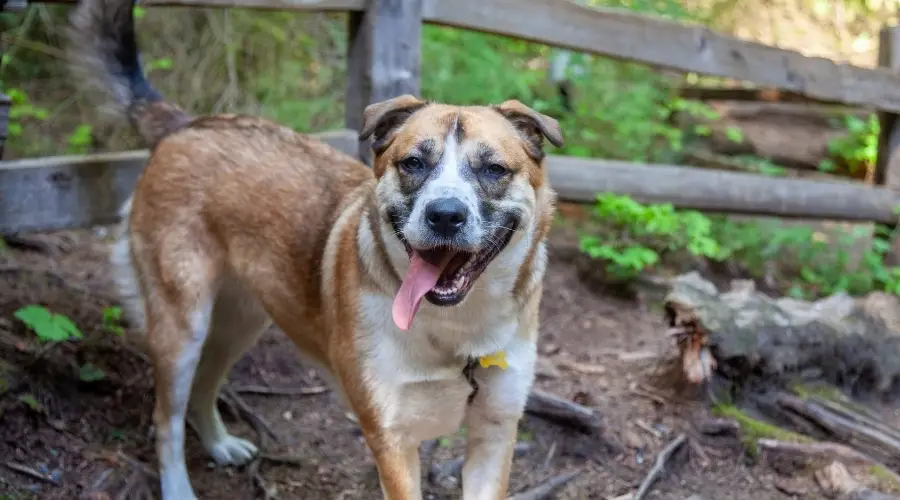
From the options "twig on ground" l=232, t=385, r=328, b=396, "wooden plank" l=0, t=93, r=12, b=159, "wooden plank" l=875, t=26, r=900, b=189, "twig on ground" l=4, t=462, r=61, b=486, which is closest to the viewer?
"wooden plank" l=0, t=93, r=12, b=159

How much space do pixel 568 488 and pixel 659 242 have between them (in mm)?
2474

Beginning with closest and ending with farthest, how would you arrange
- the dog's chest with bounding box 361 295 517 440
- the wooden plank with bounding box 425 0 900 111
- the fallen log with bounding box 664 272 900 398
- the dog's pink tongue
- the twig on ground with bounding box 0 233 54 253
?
the dog's pink tongue → the dog's chest with bounding box 361 295 517 440 → the fallen log with bounding box 664 272 900 398 → the wooden plank with bounding box 425 0 900 111 → the twig on ground with bounding box 0 233 54 253

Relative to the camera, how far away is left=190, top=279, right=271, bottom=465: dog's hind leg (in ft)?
12.1

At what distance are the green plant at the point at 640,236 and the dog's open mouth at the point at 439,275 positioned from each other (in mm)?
2729

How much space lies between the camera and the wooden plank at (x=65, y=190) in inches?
136

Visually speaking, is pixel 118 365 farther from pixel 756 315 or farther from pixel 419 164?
pixel 756 315

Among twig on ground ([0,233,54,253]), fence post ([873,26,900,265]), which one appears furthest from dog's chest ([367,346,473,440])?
fence post ([873,26,900,265])

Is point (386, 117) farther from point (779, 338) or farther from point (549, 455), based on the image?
point (779, 338)

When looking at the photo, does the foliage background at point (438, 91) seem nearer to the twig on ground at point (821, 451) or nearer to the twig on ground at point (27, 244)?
the twig on ground at point (27, 244)

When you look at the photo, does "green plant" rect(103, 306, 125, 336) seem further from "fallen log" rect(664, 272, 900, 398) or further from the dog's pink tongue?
"fallen log" rect(664, 272, 900, 398)

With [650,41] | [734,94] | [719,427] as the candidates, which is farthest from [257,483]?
[734,94]

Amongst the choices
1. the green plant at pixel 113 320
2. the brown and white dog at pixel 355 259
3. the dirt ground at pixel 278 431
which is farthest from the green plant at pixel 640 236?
the green plant at pixel 113 320

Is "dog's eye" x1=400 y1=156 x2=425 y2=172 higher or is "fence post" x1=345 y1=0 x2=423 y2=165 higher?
"fence post" x1=345 y1=0 x2=423 y2=165

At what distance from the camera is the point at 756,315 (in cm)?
398
